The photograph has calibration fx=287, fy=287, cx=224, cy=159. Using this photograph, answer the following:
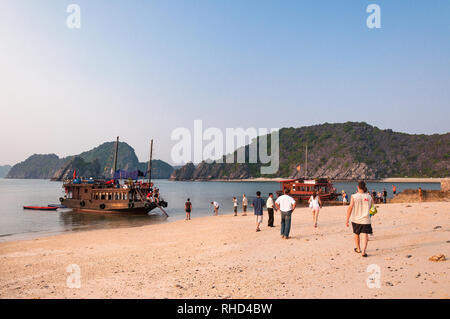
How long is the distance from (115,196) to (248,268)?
1508 inches

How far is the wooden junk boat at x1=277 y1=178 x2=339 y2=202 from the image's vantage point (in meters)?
49.9

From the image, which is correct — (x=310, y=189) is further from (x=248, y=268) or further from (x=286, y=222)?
(x=248, y=268)

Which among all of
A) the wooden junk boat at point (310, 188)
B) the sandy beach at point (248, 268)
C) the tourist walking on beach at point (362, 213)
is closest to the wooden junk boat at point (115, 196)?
the wooden junk boat at point (310, 188)

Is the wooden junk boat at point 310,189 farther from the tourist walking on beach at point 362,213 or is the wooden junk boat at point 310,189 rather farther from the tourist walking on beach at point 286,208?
the tourist walking on beach at point 362,213

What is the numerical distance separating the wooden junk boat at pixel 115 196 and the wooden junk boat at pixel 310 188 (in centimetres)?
2532

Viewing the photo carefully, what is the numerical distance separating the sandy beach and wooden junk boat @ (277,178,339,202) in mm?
37786

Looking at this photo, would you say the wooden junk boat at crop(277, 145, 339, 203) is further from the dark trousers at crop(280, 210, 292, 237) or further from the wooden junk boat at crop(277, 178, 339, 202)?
the dark trousers at crop(280, 210, 292, 237)

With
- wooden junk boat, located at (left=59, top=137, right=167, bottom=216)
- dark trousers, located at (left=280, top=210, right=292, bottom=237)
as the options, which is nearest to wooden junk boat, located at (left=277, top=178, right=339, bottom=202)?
Answer: wooden junk boat, located at (left=59, top=137, right=167, bottom=216)

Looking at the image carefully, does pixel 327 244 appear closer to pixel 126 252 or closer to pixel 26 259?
pixel 126 252

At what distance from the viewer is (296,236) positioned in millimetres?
12547

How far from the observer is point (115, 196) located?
4222 centimetres

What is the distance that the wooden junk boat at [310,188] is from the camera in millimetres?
49906
